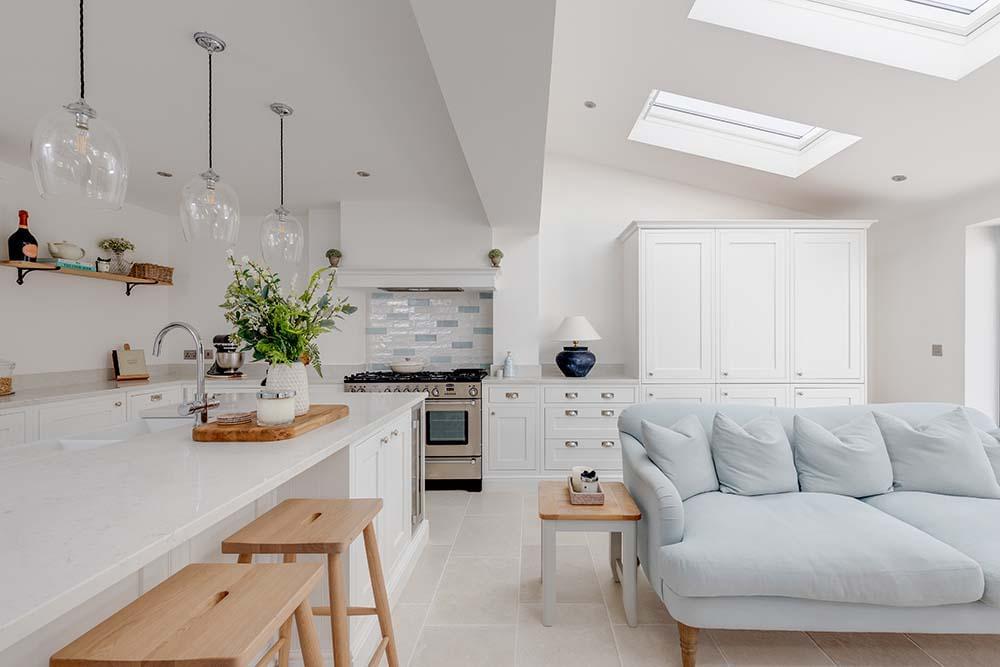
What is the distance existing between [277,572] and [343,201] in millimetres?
3903

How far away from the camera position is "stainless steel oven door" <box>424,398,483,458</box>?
4.06 m

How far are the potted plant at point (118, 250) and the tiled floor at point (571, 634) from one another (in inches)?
144

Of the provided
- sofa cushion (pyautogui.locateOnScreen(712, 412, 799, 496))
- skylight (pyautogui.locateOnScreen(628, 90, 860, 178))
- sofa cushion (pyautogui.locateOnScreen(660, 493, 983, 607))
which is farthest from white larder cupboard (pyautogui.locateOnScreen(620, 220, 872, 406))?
sofa cushion (pyautogui.locateOnScreen(660, 493, 983, 607))

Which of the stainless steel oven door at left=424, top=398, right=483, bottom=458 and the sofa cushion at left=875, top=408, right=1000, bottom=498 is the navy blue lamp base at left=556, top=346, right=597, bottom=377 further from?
the sofa cushion at left=875, top=408, right=1000, bottom=498

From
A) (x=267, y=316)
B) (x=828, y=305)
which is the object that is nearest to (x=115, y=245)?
(x=267, y=316)

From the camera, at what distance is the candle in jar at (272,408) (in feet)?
5.79

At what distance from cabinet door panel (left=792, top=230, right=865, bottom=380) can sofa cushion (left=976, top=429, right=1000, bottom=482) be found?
1.39 metres

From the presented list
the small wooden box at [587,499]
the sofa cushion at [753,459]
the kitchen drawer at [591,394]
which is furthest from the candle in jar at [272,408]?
the kitchen drawer at [591,394]

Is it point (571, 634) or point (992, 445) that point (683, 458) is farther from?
point (992, 445)

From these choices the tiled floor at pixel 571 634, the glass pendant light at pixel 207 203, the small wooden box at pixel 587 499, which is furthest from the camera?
the small wooden box at pixel 587 499

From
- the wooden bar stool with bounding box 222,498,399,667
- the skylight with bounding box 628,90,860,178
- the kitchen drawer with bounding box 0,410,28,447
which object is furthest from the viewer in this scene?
the skylight with bounding box 628,90,860,178

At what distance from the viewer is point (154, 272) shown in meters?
4.38

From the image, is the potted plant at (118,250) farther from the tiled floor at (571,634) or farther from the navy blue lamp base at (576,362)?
the navy blue lamp base at (576,362)

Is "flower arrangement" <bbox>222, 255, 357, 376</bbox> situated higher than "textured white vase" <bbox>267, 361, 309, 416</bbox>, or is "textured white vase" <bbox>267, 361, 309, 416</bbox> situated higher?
"flower arrangement" <bbox>222, 255, 357, 376</bbox>
